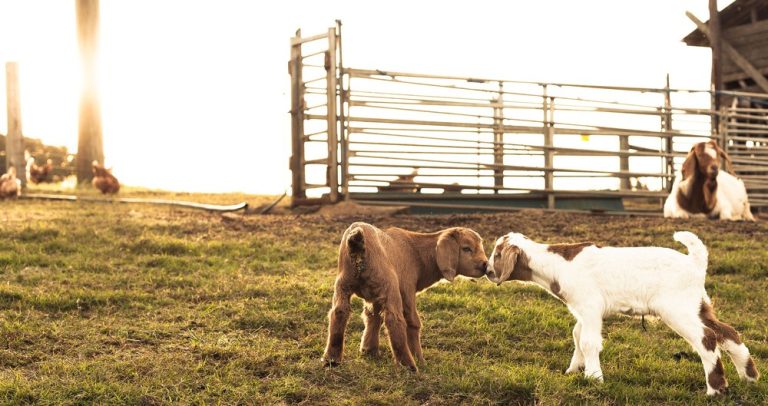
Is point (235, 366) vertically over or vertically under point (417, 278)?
under

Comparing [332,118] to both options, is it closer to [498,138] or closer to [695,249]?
[498,138]

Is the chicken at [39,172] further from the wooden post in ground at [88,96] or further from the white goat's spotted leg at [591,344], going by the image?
the white goat's spotted leg at [591,344]

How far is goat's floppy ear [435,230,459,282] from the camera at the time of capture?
5441 mm

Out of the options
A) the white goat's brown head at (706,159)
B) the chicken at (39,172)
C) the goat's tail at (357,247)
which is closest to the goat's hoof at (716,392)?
the goat's tail at (357,247)

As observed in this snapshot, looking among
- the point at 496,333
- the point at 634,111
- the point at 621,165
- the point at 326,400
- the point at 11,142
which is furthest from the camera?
the point at 11,142

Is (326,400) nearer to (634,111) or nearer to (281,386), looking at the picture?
(281,386)

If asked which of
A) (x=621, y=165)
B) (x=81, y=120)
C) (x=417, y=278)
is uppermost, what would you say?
(x=81, y=120)

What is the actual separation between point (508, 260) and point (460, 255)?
1.44 feet

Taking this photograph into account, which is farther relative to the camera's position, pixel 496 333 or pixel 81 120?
pixel 81 120

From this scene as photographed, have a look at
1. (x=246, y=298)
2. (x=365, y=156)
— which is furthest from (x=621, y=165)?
(x=246, y=298)

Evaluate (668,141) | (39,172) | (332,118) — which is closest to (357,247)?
(332,118)

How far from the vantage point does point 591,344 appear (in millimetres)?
4824

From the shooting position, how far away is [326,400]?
4.58 metres

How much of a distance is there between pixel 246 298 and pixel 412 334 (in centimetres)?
239
